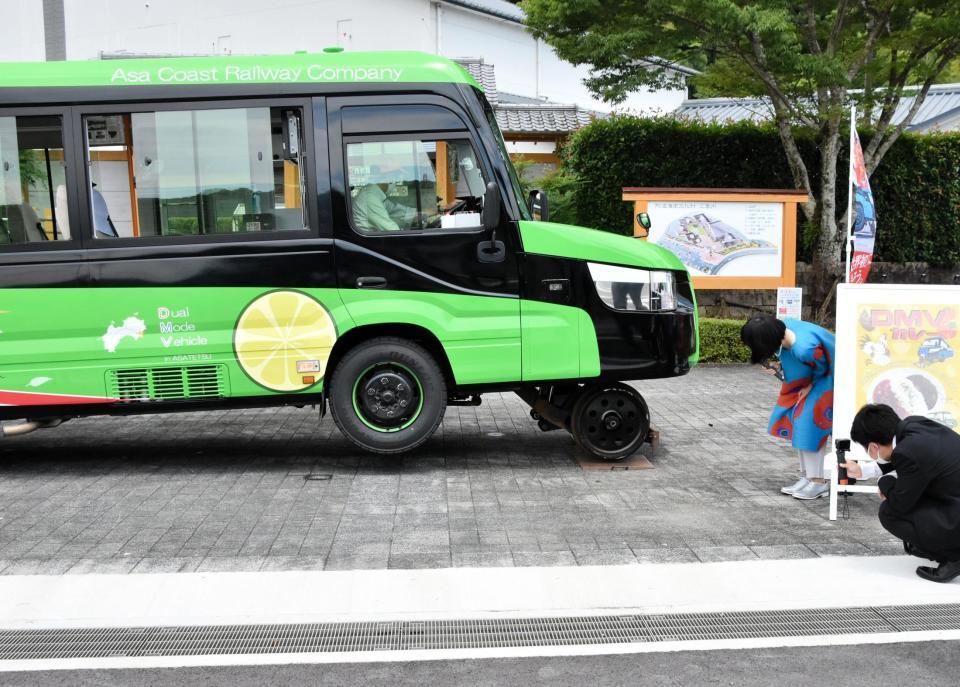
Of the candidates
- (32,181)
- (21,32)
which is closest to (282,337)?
(32,181)

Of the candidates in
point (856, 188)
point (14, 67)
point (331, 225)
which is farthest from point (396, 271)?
point (856, 188)

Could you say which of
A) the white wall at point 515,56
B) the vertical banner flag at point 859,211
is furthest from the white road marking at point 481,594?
the white wall at point 515,56

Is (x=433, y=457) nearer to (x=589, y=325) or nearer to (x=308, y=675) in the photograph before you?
(x=589, y=325)

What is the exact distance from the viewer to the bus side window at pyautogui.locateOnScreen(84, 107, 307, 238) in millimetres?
7770

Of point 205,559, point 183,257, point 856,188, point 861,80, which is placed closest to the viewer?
point 205,559

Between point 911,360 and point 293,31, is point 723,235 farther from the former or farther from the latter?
point 293,31

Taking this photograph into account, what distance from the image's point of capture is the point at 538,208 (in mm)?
8289

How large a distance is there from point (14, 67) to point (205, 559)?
442 cm

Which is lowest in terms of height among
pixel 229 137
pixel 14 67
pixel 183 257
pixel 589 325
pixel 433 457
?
pixel 433 457

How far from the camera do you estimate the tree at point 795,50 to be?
Answer: 13297mm

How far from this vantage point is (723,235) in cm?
1398

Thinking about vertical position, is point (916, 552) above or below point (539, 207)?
below

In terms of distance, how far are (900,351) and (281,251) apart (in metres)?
4.62

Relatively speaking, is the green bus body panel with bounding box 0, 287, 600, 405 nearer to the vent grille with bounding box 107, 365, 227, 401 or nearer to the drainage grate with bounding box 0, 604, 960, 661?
the vent grille with bounding box 107, 365, 227, 401
